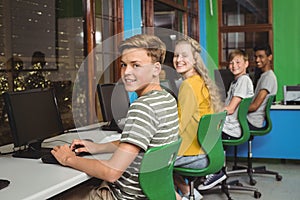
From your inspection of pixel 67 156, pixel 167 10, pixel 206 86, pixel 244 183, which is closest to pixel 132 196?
pixel 67 156

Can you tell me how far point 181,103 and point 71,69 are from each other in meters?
1.00

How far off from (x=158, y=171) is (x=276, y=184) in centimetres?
262

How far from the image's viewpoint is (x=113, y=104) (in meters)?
3.05

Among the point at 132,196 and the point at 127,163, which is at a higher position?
the point at 127,163

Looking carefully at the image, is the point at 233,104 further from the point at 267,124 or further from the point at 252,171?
the point at 252,171

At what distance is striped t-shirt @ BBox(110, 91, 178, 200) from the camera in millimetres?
1703

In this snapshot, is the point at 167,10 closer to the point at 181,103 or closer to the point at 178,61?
the point at 178,61

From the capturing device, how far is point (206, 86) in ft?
9.27

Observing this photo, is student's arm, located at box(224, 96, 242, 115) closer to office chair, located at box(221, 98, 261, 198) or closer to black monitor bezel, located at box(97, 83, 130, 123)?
office chair, located at box(221, 98, 261, 198)

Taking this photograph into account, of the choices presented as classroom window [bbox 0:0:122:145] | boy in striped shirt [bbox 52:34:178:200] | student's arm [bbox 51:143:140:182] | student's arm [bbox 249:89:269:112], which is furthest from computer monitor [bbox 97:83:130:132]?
student's arm [bbox 249:89:269:112]

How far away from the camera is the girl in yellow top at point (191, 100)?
2.64m

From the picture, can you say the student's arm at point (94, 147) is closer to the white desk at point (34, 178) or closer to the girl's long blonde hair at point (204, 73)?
the white desk at point (34, 178)

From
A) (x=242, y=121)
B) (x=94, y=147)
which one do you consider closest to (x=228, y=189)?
(x=242, y=121)

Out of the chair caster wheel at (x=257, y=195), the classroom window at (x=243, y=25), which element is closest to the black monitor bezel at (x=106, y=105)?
the chair caster wheel at (x=257, y=195)
